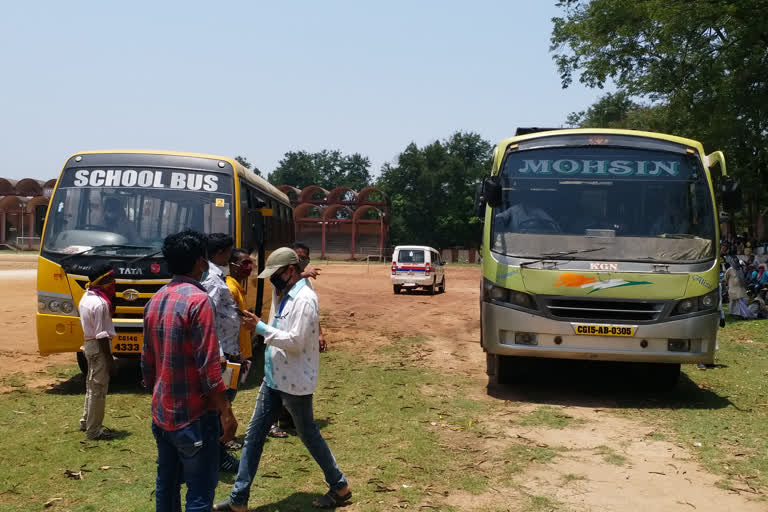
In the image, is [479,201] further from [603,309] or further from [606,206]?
[603,309]

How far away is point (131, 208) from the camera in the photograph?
31.8 feet

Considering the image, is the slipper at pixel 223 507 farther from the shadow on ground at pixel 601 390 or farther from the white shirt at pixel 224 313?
the shadow on ground at pixel 601 390

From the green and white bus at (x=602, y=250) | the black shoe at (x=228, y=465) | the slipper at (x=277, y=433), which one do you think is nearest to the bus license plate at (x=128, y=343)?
the slipper at (x=277, y=433)

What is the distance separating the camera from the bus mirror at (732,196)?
9.09m

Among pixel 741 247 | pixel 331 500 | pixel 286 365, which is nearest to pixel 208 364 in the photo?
pixel 286 365

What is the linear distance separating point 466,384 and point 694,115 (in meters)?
17.1

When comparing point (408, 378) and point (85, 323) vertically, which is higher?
point (85, 323)

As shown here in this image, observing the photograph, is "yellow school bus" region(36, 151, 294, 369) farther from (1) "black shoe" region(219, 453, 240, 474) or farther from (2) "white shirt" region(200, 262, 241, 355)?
(1) "black shoe" region(219, 453, 240, 474)

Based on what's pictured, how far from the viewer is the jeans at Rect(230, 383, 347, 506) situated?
5082 millimetres

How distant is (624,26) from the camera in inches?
916

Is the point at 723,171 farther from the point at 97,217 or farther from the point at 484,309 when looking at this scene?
the point at 97,217

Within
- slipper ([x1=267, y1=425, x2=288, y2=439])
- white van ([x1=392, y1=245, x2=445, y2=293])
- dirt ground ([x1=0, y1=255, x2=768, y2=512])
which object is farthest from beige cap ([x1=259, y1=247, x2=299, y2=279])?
white van ([x1=392, y1=245, x2=445, y2=293])

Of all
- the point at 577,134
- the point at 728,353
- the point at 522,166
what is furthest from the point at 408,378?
the point at 728,353

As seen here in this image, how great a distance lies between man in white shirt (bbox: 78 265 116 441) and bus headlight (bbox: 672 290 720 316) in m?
6.21
